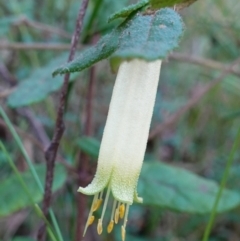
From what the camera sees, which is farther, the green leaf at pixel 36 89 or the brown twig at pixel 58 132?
the green leaf at pixel 36 89

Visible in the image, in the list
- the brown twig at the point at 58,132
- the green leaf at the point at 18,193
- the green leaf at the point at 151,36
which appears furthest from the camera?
the green leaf at the point at 18,193

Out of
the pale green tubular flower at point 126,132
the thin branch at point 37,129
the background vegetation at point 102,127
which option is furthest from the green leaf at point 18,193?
the pale green tubular flower at point 126,132

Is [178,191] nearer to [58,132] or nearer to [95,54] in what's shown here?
[58,132]

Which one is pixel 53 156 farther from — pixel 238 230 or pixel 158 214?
pixel 238 230

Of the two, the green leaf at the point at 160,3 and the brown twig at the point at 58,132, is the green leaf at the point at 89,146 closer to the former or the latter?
the brown twig at the point at 58,132

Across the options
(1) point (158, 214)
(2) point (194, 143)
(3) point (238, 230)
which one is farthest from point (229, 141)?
(1) point (158, 214)

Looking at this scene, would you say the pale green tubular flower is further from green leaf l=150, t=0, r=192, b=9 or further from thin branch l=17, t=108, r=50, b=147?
thin branch l=17, t=108, r=50, b=147

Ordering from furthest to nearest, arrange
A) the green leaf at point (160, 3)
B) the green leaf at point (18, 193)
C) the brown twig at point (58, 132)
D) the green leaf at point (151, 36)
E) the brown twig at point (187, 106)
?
the brown twig at point (187, 106), the green leaf at point (18, 193), the brown twig at point (58, 132), the green leaf at point (160, 3), the green leaf at point (151, 36)

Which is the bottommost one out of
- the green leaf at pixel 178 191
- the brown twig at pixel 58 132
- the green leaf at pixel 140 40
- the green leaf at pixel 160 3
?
the green leaf at pixel 178 191

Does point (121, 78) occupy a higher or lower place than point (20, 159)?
higher
